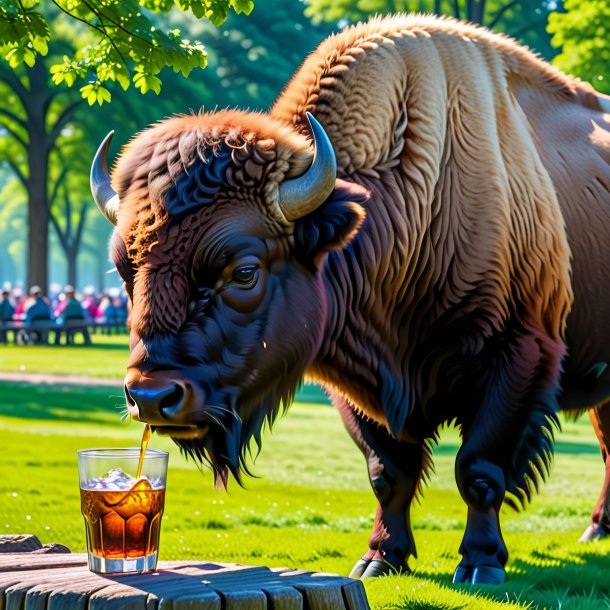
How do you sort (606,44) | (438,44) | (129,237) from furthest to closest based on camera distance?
(606,44), (438,44), (129,237)

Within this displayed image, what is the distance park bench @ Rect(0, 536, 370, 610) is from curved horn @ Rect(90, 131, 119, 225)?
2346 mm

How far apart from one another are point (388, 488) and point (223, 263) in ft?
7.30

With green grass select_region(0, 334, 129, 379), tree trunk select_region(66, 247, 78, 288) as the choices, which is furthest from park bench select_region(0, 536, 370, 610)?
tree trunk select_region(66, 247, 78, 288)

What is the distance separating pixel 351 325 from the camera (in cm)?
621

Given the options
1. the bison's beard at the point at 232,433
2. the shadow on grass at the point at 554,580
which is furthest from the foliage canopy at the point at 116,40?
the shadow on grass at the point at 554,580

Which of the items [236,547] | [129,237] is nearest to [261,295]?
[129,237]

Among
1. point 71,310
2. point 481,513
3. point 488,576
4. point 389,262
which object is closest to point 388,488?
point 481,513

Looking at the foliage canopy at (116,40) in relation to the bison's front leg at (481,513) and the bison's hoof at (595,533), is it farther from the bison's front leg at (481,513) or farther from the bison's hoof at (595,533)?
the bison's hoof at (595,533)

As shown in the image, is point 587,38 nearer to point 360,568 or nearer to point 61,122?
point 360,568

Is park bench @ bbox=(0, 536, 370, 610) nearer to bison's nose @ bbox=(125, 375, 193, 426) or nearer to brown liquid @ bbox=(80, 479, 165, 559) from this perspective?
brown liquid @ bbox=(80, 479, 165, 559)

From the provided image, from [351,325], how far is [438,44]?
187 centimetres

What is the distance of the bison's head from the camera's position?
16.9 ft

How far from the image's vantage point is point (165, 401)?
16.1 feet

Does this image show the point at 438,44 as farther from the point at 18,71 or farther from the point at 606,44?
the point at 18,71
